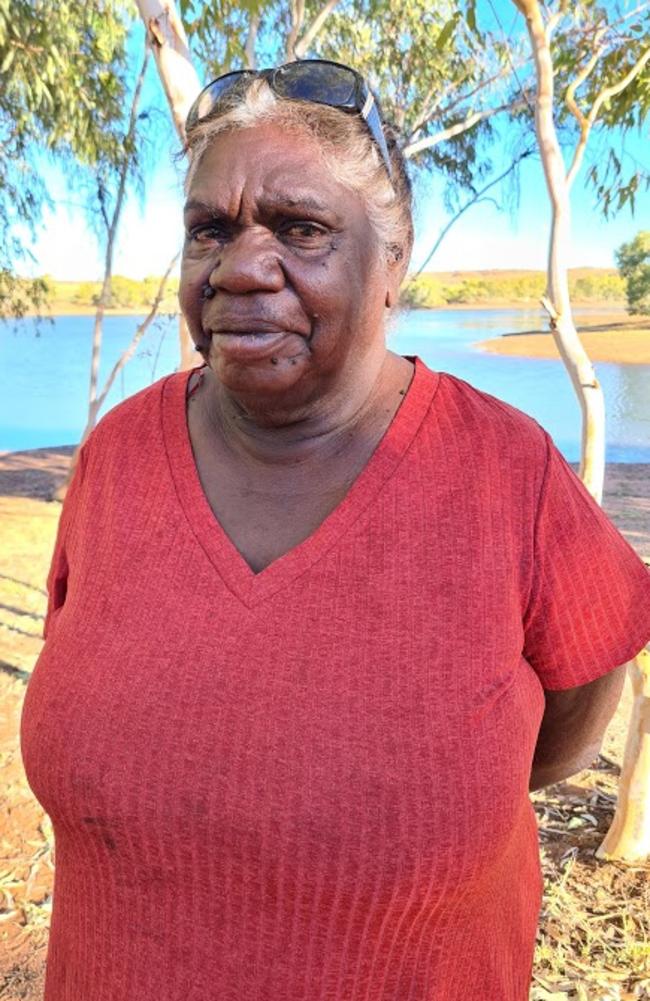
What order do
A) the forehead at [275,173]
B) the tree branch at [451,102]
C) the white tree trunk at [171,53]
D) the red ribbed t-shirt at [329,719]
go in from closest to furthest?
the red ribbed t-shirt at [329,719], the forehead at [275,173], the white tree trunk at [171,53], the tree branch at [451,102]

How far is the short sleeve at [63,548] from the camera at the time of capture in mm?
1390

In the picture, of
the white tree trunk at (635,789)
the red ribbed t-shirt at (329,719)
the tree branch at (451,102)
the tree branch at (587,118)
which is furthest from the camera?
the tree branch at (451,102)

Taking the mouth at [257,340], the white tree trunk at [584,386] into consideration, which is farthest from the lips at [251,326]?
the white tree trunk at [584,386]

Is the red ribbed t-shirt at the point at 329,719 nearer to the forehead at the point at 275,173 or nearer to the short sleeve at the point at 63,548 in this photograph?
the short sleeve at the point at 63,548

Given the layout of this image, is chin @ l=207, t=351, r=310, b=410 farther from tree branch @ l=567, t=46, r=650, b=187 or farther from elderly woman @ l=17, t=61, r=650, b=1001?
tree branch @ l=567, t=46, r=650, b=187

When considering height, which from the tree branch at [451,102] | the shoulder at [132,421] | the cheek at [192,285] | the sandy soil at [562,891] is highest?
the tree branch at [451,102]

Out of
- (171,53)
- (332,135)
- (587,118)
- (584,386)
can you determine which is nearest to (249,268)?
(332,135)

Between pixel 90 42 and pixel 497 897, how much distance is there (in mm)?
8526

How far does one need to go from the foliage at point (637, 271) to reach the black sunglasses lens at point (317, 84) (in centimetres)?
2085

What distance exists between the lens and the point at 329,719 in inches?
42.3

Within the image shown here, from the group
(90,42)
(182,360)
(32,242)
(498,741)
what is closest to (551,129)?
(182,360)

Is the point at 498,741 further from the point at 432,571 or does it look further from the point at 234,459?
the point at 234,459

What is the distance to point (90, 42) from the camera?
26.4 feet

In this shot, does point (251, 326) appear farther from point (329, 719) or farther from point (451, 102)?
point (451, 102)
